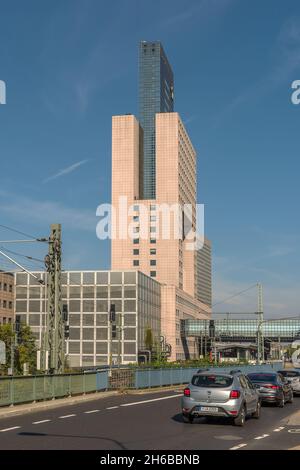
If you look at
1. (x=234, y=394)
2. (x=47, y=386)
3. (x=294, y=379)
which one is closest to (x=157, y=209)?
(x=294, y=379)

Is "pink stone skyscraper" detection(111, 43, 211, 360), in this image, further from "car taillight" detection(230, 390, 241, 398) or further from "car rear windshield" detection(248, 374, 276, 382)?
"car taillight" detection(230, 390, 241, 398)

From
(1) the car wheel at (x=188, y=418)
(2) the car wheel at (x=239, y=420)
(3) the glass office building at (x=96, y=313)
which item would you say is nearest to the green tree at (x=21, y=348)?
(3) the glass office building at (x=96, y=313)

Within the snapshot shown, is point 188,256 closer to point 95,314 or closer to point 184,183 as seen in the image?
point 184,183

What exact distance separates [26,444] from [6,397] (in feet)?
33.4

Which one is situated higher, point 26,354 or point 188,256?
point 188,256

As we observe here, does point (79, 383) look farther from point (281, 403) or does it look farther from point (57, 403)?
point (281, 403)

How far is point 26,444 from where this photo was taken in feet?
48.2

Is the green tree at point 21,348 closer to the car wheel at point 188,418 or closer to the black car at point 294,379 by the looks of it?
the black car at point 294,379

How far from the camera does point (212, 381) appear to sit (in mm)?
19406

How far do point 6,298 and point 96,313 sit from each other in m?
16.7

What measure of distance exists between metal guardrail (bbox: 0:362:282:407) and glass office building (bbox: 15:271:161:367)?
60199 millimetres

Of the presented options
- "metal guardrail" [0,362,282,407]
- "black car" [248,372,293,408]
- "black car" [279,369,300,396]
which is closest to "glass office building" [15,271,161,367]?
"metal guardrail" [0,362,282,407]
